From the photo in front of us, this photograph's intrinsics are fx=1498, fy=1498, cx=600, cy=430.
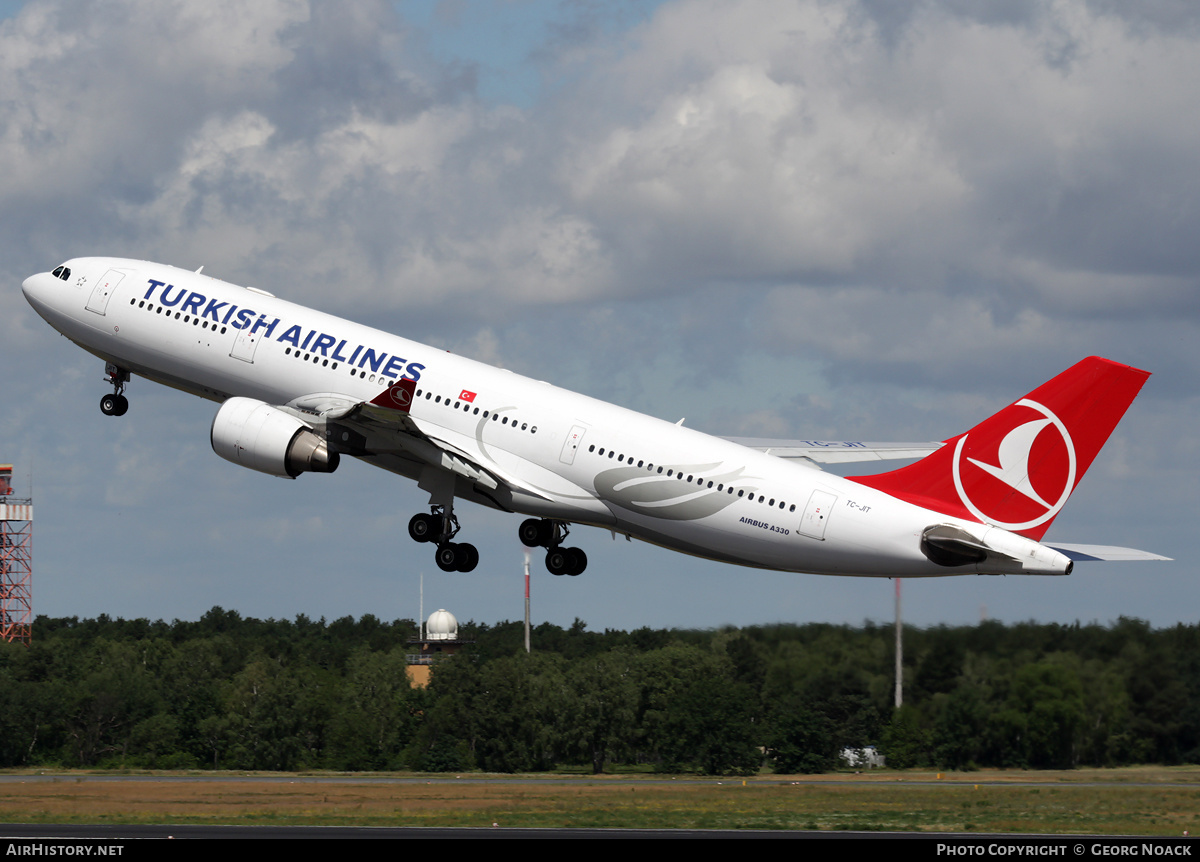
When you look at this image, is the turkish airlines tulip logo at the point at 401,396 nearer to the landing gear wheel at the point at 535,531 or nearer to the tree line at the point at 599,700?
the landing gear wheel at the point at 535,531

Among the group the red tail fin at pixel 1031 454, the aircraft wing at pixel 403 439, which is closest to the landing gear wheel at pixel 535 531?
the aircraft wing at pixel 403 439

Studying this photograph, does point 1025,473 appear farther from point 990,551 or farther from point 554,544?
point 554,544

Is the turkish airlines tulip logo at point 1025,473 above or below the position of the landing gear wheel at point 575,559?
above

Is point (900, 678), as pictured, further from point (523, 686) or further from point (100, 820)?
point (523, 686)

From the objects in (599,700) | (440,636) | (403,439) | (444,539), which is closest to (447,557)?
(444,539)

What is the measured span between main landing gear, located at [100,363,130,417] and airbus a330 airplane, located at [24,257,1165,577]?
116 mm

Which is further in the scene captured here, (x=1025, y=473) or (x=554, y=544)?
(x=554, y=544)

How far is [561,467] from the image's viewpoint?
139 ft

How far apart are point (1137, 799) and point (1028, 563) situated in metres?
20.7

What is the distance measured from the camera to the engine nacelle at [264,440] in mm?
42656

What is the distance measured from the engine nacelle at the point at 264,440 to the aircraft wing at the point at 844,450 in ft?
43.0

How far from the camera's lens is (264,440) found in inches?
1679

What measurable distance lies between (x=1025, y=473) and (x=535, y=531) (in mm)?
15383

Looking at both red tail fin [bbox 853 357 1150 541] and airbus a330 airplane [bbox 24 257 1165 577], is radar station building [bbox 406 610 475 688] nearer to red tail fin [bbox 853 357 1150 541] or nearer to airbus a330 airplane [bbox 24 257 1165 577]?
airbus a330 airplane [bbox 24 257 1165 577]
